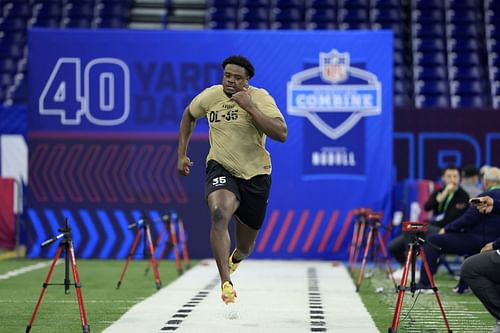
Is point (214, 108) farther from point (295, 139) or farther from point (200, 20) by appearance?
point (200, 20)

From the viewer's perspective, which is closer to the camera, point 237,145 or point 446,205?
point 237,145

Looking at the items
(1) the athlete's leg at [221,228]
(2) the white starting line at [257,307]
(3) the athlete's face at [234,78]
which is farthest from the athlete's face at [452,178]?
(1) the athlete's leg at [221,228]

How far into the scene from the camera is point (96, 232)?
17.4 metres

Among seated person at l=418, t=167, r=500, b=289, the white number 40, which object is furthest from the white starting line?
the white number 40

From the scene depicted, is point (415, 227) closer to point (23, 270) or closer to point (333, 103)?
point (23, 270)

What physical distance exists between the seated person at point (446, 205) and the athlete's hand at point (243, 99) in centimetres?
537

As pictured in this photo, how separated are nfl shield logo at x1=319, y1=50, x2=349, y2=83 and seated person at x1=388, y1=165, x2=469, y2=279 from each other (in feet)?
13.1

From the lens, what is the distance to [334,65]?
1730 centimetres

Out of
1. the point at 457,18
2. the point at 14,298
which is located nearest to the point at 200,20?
the point at 457,18

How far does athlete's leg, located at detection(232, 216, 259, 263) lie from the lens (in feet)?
29.7

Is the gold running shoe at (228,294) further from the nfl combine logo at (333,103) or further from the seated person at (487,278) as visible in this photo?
the nfl combine logo at (333,103)

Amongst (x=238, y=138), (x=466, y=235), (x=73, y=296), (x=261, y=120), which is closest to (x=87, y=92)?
(x=73, y=296)

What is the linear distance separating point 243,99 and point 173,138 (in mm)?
9215

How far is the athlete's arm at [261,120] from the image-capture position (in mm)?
8188
